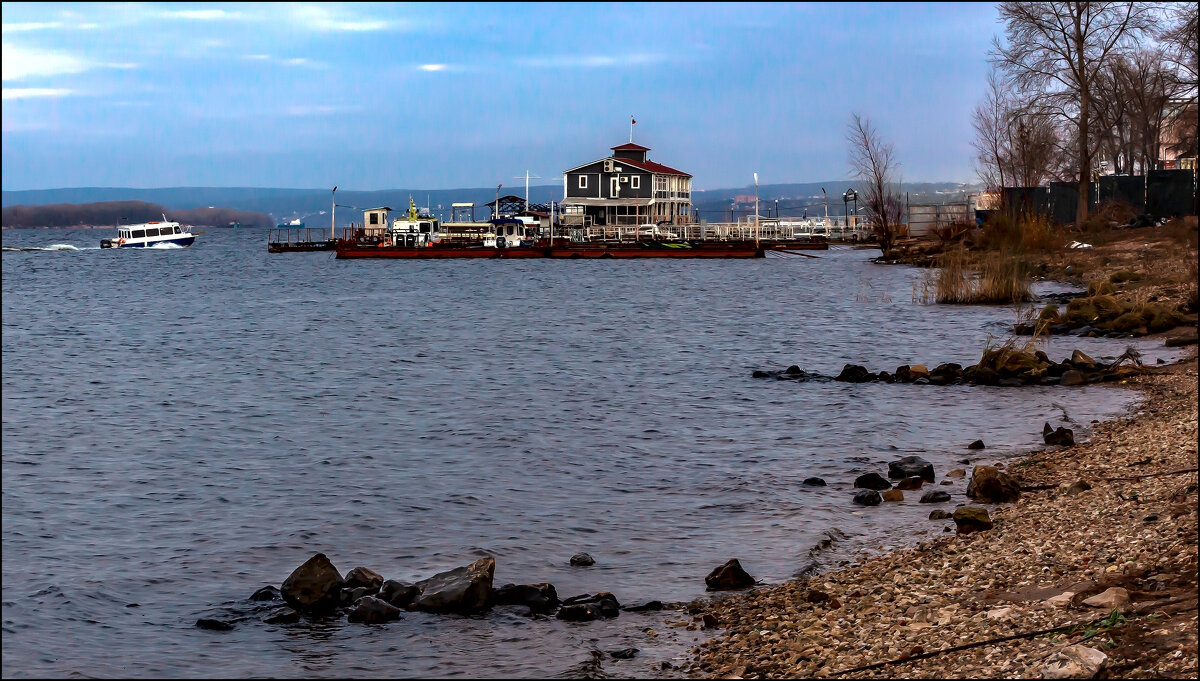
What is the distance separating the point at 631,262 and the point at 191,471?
7976 centimetres

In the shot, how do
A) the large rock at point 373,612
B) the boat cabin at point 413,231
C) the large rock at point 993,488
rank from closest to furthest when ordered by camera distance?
1. the large rock at point 373,612
2. the large rock at point 993,488
3. the boat cabin at point 413,231

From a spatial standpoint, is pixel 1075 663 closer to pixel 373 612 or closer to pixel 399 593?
pixel 373 612

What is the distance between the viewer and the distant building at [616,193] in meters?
107

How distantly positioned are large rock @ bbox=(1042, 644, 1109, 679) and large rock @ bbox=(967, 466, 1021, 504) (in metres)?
5.78

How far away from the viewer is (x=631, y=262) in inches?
3733

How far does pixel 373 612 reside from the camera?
943cm

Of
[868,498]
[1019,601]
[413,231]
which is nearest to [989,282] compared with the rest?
[868,498]

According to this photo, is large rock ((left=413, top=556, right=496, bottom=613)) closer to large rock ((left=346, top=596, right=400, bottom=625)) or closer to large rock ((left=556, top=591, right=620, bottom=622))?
large rock ((left=346, top=596, right=400, bottom=625))

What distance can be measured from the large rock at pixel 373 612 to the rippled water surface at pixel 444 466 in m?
0.11

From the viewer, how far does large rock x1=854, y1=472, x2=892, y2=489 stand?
1361 centimetres

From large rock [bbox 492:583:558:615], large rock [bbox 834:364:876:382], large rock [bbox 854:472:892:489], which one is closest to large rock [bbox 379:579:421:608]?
large rock [bbox 492:583:558:615]

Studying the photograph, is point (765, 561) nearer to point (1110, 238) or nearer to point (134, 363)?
point (134, 363)

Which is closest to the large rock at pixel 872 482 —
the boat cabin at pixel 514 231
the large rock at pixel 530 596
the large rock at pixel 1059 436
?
the large rock at pixel 1059 436

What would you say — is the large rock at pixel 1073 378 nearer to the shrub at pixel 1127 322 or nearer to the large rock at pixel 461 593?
the shrub at pixel 1127 322
